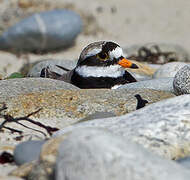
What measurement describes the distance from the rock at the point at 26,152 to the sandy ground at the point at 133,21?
663cm

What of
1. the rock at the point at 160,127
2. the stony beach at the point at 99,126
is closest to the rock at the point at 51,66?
the stony beach at the point at 99,126

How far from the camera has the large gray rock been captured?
223cm

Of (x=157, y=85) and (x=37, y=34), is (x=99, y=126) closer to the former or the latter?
(x=157, y=85)

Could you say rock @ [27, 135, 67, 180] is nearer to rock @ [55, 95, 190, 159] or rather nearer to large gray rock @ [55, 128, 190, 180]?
large gray rock @ [55, 128, 190, 180]

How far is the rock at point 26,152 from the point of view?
285 cm

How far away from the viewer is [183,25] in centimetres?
1048

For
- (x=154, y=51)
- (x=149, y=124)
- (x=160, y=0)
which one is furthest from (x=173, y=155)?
(x=160, y=0)

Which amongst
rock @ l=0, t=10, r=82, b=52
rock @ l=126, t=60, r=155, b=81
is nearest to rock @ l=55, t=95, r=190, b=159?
rock @ l=126, t=60, r=155, b=81

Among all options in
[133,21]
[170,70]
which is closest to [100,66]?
[170,70]

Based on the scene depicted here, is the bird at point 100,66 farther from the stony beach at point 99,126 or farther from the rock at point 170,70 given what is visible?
the rock at point 170,70

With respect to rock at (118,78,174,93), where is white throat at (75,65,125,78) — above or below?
above

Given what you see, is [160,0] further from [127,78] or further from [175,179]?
[175,179]

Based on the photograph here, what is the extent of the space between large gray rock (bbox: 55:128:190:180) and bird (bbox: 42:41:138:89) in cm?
219

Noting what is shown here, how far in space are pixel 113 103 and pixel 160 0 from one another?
26.2 ft
